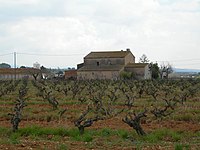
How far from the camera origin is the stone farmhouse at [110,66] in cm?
7106

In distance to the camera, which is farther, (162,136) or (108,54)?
(108,54)

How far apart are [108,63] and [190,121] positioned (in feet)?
207

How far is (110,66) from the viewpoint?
75938 mm

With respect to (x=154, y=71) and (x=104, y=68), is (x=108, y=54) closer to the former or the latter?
(x=104, y=68)

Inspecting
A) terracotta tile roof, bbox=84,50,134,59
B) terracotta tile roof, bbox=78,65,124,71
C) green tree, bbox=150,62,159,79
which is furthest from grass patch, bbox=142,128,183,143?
terracotta tile roof, bbox=84,50,134,59

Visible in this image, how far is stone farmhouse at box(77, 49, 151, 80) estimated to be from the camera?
233 ft

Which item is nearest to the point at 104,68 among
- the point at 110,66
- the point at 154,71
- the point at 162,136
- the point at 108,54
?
the point at 110,66

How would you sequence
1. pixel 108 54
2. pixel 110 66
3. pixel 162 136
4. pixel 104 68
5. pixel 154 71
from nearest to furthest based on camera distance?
1. pixel 162 136
2. pixel 154 71
3. pixel 104 68
4. pixel 110 66
5. pixel 108 54

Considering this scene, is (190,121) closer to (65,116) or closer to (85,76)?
(65,116)

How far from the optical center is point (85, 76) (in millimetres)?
73562

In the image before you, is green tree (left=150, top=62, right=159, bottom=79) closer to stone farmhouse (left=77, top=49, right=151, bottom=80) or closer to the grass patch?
stone farmhouse (left=77, top=49, right=151, bottom=80)

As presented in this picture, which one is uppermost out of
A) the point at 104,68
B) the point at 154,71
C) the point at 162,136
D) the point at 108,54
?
the point at 108,54

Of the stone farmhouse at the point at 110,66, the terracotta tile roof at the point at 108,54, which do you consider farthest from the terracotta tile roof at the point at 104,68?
the terracotta tile roof at the point at 108,54

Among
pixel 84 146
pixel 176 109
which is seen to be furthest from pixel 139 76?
pixel 84 146
